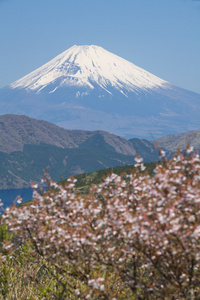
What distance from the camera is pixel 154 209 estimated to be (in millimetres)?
8320

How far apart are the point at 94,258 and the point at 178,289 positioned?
76.8 inches

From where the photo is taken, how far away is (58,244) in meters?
9.11

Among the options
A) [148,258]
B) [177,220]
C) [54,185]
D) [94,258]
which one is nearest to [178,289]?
[148,258]

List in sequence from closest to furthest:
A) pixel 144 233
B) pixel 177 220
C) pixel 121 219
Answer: pixel 177 220 < pixel 144 233 < pixel 121 219

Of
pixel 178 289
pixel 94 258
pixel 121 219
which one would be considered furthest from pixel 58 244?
pixel 178 289

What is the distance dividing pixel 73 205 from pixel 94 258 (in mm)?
1221

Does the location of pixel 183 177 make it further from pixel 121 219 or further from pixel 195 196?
pixel 121 219

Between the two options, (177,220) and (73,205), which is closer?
(177,220)

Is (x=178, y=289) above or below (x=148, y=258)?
below

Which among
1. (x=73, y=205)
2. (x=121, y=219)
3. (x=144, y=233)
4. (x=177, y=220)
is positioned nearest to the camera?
(x=177, y=220)

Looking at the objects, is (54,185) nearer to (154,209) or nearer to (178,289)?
(154,209)

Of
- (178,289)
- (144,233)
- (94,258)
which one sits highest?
(144,233)

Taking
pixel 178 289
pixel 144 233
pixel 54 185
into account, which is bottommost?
pixel 178 289

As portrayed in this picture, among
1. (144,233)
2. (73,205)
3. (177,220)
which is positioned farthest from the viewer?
(73,205)
